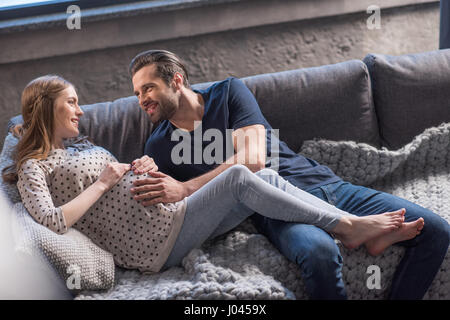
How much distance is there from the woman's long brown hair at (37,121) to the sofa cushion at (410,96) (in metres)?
1.21

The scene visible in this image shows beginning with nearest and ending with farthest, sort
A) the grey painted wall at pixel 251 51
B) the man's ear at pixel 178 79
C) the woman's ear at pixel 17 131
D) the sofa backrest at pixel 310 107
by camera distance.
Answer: the woman's ear at pixel 17 131 < the man's ear at pixel 178 79 < the sofa backrest at pixel 310 107 < the grey painted wall at pixel 251 51

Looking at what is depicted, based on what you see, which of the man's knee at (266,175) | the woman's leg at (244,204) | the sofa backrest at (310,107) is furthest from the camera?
the sofa backrest at (310,107)

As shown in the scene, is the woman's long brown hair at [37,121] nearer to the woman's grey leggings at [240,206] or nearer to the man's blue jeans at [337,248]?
the woman's grey leggings at [240,206]

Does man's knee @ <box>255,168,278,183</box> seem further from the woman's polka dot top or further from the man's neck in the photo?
the man's neck

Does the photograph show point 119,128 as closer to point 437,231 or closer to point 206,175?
point 206,175

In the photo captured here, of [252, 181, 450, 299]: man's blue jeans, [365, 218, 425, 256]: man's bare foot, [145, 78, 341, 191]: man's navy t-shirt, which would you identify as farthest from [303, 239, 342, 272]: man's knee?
[145, 78, 341, 191]: man's navy t-shirt

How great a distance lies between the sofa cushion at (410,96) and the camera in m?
1.85

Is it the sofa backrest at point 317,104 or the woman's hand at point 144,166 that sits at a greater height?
the sofa backrest at point 317,104

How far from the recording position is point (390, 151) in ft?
5.84

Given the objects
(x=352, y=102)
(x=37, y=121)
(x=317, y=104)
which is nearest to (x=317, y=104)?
(x=317, y=104)

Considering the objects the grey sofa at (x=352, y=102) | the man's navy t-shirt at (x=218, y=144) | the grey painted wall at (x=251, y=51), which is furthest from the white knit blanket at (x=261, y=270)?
the grey painted wall at (x=251, y=51)

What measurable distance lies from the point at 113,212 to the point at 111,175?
11cm

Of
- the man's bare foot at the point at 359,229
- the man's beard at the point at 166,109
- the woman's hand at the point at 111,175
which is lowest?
the man's bare foot at the point at 359,229

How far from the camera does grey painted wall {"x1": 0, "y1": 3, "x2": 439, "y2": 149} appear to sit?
2.11m
